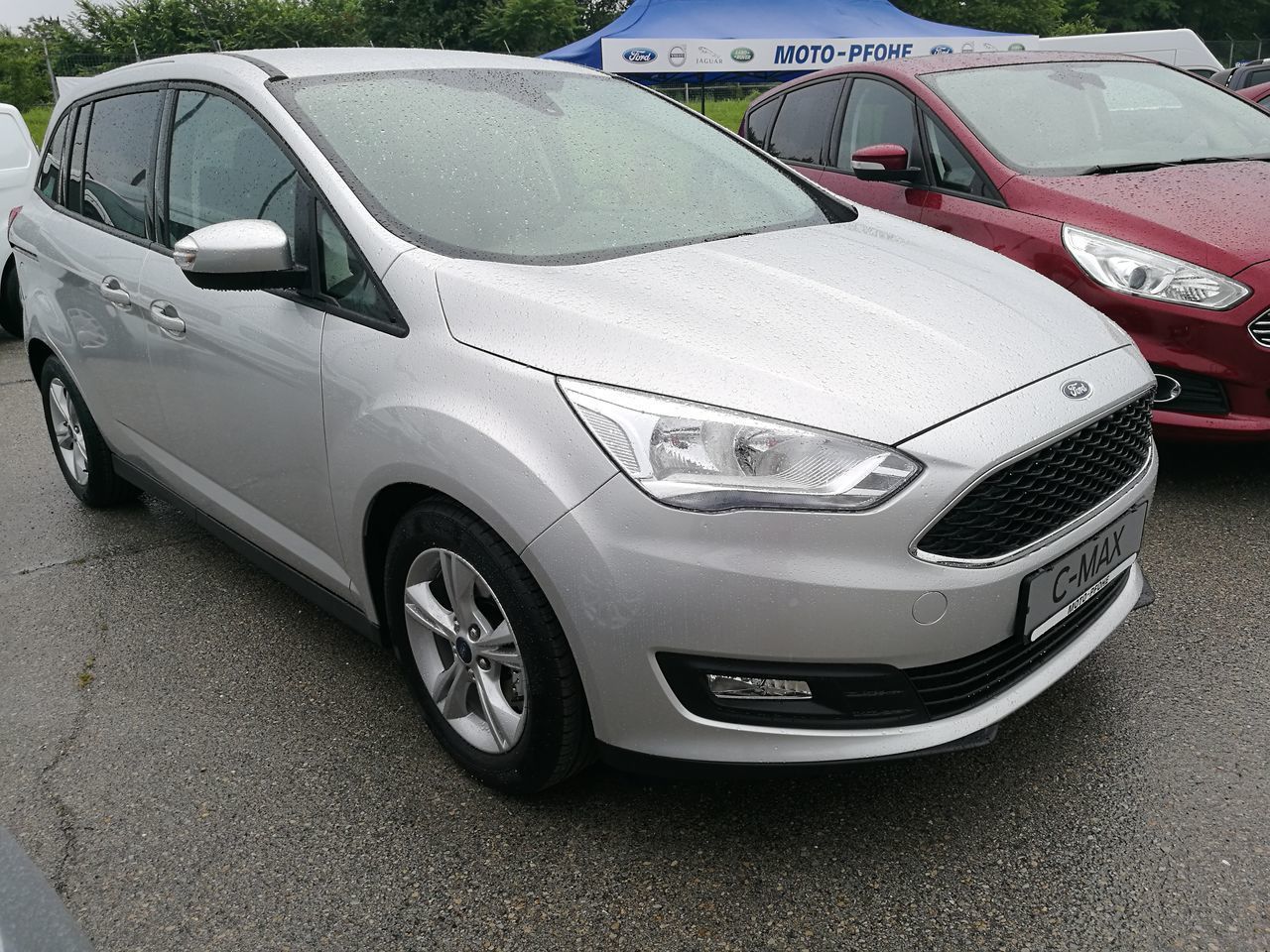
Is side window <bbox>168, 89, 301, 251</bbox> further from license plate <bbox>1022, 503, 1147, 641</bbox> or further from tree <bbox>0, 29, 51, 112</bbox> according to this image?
tree <bbox>0, 29, 51, 112</bbox>

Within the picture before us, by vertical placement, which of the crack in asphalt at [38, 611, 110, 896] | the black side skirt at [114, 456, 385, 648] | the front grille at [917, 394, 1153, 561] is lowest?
the crack in asphalt at [38, 611, 110, 896]

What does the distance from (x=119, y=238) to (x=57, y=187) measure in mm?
820

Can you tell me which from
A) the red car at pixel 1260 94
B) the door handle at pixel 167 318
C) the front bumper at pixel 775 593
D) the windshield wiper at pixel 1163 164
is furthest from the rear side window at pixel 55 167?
the red car at pixel 1260 94

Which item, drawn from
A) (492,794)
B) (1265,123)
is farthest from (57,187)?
(1265,123)

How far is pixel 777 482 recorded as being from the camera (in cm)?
185

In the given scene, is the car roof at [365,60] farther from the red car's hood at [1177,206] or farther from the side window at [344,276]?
the red car's hood at [1177,206]

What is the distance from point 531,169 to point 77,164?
206 cm

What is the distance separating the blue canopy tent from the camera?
17.4m

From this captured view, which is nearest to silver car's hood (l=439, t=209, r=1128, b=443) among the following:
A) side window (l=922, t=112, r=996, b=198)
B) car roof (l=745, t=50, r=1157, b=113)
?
side window (l=922, t=112, r=996, b=198)

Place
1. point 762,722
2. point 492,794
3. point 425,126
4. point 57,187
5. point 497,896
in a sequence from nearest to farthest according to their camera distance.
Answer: point 762,722 < point 497,896 < point 492,794 < point 425,126 < point 57,187

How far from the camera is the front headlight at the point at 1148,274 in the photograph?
3.48 metres

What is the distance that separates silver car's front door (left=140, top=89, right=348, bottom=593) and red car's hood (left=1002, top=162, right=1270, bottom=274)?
2.74m

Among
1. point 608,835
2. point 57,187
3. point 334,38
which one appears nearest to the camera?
point 608,835

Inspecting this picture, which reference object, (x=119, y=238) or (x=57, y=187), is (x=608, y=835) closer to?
(x=119, y=238)
